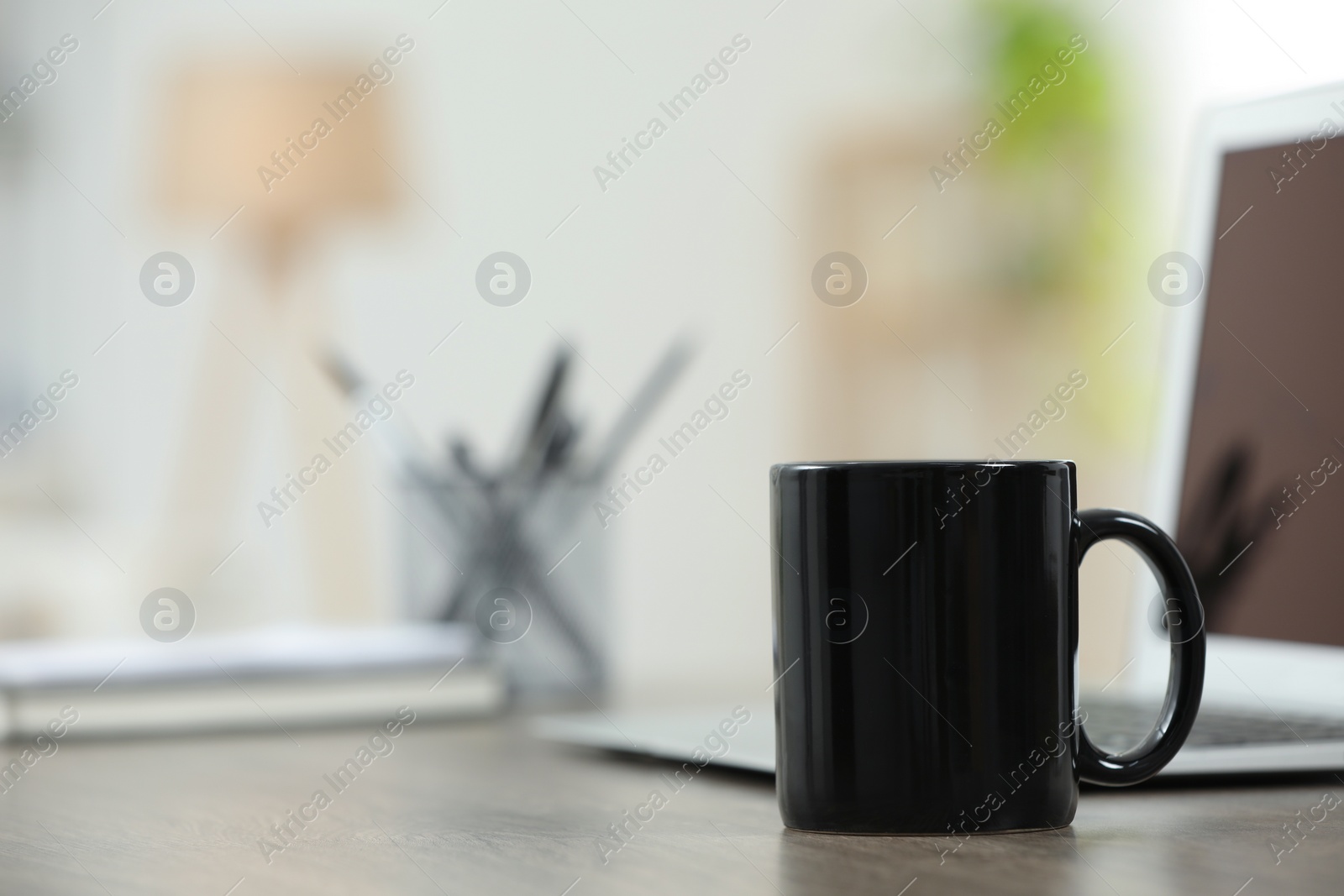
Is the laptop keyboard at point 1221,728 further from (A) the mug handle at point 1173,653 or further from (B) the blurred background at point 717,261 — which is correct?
(B) the blurred background at point 717,261

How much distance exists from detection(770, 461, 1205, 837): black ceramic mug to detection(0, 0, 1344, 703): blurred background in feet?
6.54

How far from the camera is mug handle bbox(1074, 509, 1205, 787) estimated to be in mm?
462

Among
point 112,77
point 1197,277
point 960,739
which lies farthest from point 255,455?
point 960,739

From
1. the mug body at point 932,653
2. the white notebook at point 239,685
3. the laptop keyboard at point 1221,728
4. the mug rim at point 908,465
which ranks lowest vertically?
the white notebook at point 239,685

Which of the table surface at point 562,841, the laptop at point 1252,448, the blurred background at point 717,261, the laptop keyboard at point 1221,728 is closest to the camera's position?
the table surface at point 562,841

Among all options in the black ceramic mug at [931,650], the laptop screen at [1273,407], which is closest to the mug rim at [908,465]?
the black ceramic mug at [931,650]

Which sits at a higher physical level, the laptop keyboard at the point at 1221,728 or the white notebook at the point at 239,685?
the laptop keyboard at the point at 1221,728

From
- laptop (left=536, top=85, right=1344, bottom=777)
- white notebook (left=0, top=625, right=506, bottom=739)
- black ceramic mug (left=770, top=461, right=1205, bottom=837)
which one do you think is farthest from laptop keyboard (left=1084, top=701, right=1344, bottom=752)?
white notebook (left=0, top=625, right=506, bottom=739)

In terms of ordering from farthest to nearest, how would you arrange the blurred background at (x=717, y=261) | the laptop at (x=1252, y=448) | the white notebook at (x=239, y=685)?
the blurred background at (x=717, y=261) → the white notebook at (x=239, y=685) → the laptop at (x=1252, y=448)

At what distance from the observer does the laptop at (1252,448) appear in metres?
0.68

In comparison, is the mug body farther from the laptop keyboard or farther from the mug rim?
the laptop keyboard

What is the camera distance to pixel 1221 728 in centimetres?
60

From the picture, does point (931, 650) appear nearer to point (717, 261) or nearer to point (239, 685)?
point (239, 685)

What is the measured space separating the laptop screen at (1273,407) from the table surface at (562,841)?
18 cm
